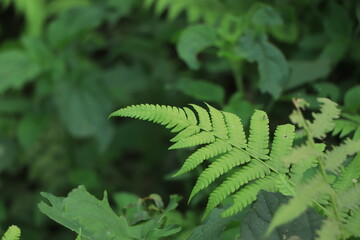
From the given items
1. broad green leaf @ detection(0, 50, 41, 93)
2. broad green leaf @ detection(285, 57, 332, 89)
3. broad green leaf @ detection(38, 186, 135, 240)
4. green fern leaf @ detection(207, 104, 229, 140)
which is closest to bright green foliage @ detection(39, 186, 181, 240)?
broad green leaf @ detection(38, 186, 135, 240)

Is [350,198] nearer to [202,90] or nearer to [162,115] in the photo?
[162,115]

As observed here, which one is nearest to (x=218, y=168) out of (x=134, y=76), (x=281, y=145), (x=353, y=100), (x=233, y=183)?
(x=233, y=183)

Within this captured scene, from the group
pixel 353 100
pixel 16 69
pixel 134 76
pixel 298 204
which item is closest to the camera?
pixel 298 204

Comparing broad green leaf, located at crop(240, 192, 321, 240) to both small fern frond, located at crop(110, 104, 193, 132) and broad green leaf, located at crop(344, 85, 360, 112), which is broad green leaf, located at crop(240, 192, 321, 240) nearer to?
small fern frond, located at crop(110, 104, 193, 132)

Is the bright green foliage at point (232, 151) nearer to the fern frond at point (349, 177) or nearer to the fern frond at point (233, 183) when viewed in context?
the fern frond at point (233, 183)

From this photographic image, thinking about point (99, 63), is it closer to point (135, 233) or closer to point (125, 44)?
point (125, 44)

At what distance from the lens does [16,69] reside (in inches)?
103

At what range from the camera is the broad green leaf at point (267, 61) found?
194 centimetres

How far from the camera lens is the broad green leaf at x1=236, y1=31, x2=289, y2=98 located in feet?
6.36

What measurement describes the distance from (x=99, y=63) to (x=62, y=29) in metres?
0.92

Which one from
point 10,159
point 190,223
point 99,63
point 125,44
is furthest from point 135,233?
point 99,63

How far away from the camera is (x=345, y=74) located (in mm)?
2330

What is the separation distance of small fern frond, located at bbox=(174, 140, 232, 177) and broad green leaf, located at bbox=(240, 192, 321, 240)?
0.14 metres

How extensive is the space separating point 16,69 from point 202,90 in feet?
3.53
